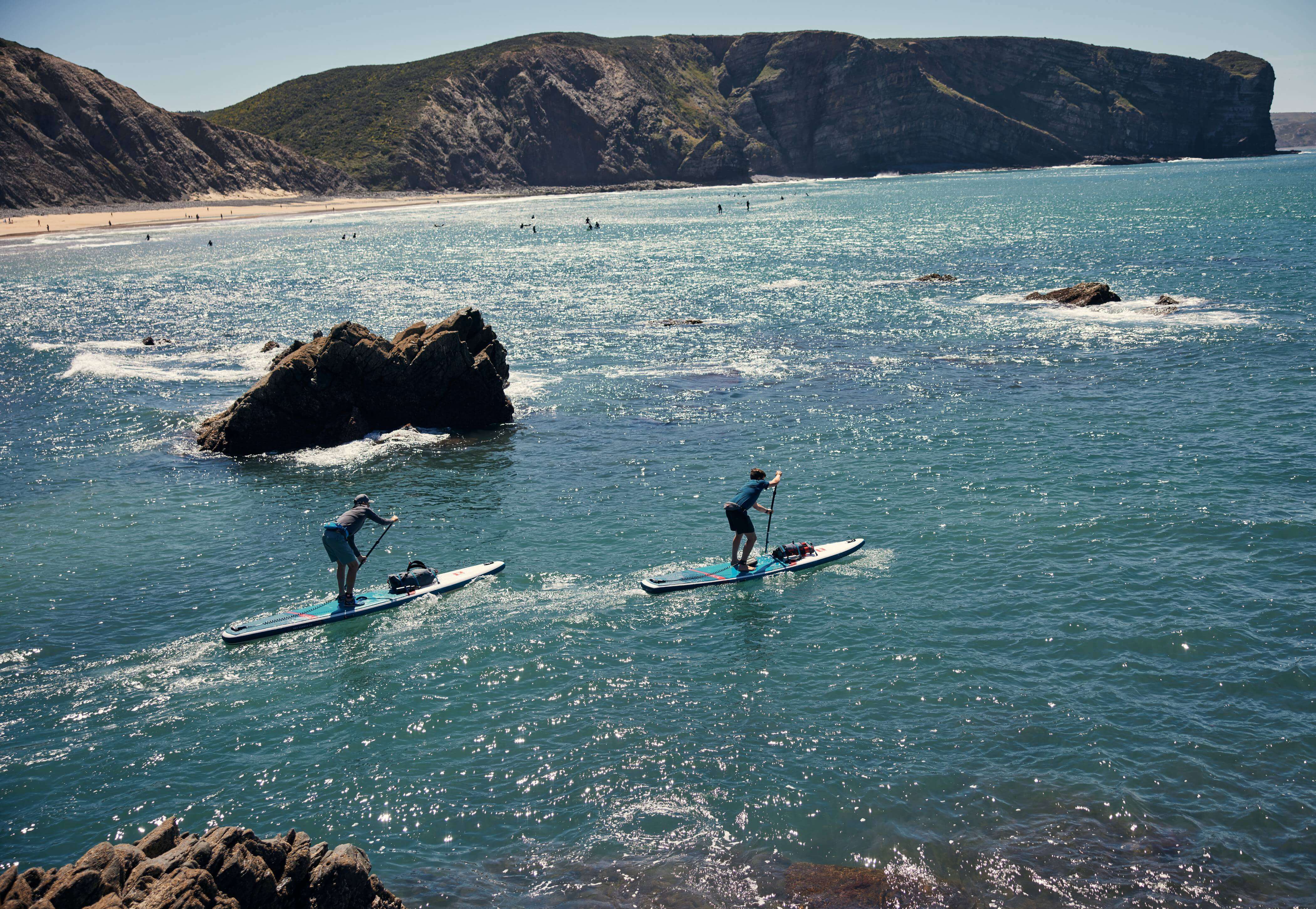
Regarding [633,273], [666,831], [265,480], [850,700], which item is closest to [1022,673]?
[850,700]

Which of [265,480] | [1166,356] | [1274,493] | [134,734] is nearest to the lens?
[134,734]

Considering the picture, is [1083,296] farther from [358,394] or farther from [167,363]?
[167,363]

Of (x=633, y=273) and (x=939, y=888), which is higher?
(x=633, y=273)

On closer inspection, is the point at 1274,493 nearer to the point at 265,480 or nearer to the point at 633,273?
the point at 265,480

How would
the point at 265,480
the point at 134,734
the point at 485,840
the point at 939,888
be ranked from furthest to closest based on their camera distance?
the point at 265,480 < the point at 134,734 < the point at 485,840 < the point at 939,888

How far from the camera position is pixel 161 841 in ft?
33.3

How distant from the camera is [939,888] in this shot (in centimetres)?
1159

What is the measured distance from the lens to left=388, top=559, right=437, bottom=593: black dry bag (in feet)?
69.1

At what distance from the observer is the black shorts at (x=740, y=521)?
70.0ft

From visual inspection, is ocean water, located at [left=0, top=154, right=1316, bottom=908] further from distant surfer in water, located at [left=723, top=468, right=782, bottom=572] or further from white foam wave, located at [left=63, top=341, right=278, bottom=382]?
distant surfer in water, located at [left=723, top=468, right=782, bottom=572]

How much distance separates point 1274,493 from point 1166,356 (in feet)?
57.9

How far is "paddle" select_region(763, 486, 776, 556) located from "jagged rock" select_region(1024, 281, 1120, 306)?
3721 centimetres

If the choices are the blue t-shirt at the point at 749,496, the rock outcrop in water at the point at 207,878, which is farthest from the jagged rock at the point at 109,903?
the blue t-shirt at the point at 749,496

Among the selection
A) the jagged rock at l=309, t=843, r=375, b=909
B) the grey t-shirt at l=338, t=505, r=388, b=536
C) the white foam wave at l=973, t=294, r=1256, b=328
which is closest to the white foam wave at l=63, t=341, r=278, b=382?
the grey t-shirt at l=338, t=505, r=388, b=536
